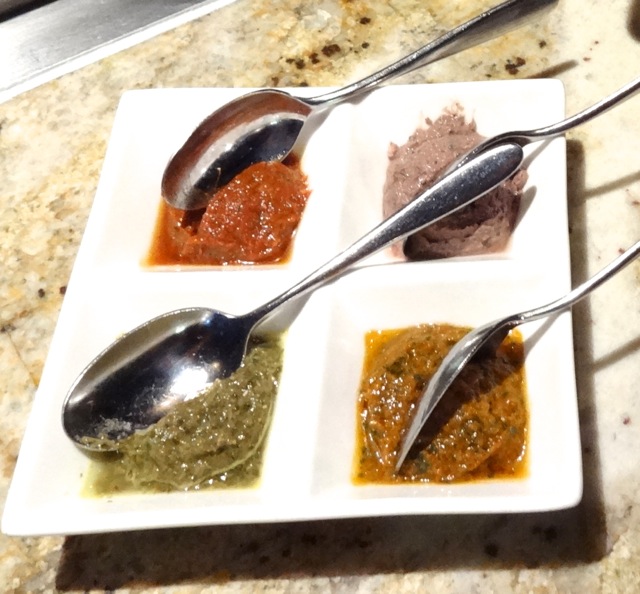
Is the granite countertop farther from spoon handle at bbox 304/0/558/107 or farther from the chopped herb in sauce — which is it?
spoon handle at bbox 304/0/558/107

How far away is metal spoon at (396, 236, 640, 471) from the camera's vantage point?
1.15m

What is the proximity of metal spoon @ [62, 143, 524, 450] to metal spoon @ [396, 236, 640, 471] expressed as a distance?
266mm

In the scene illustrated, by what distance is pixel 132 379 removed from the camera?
1316 millimetres

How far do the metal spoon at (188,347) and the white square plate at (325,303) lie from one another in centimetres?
5

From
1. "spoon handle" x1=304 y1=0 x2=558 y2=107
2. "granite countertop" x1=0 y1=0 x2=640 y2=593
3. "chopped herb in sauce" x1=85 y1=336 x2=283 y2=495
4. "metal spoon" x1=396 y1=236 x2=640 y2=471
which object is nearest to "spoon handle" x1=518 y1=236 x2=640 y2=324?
"metal spoon" x1=396 y1=236 x2=640 y2=471

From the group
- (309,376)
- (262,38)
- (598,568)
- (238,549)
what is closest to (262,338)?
(309,376)

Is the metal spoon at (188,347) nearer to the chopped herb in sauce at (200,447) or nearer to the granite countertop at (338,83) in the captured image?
the chopped herb in sauce at (200,447)

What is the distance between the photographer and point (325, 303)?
53.4 inches

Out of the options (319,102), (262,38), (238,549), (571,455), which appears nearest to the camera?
(571,455)

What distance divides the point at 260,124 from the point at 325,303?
0.57 metres

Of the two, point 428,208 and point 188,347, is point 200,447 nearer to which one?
point 188,347

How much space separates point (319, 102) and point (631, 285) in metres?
0.85

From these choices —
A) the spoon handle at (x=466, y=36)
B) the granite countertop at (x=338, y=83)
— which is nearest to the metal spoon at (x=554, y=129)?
the granite countertop at (x=338, y=83)

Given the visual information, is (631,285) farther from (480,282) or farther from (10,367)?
(10,367)
